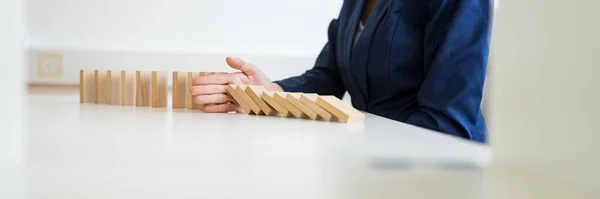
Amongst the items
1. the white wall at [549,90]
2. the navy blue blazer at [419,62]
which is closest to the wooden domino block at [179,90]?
the navy blue blazer at [419,62]

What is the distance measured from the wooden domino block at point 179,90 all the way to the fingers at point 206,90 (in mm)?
37

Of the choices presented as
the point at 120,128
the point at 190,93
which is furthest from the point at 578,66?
the point at 190,93

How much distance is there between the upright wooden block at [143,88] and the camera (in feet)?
3.52

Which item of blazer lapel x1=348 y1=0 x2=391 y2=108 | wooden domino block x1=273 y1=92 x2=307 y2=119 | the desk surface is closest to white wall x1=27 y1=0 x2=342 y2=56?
blazer lapel x1=348 y1=0 x2=391 y2=108

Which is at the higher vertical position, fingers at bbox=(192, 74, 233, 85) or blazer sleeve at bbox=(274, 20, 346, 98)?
fingers at bbox=(192, 74, 233, 85)

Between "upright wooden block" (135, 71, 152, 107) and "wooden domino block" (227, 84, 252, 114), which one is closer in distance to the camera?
"wooden domino block" (227, 84, 252, 114)

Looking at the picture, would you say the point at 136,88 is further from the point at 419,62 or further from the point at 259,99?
the point at 419,62

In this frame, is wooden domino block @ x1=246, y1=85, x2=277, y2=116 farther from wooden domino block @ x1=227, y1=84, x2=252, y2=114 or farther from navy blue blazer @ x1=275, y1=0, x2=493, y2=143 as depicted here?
navy blue blazer @ x1=275, y1=0, x2=493, y2=143

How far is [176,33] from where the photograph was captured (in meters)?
2.42

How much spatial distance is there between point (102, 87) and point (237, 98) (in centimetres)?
31

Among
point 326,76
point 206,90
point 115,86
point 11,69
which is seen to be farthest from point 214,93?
point 11,69

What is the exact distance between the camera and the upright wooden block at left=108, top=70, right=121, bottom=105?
3.65 feet

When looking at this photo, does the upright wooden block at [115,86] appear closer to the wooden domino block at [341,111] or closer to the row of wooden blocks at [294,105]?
the row of wooden blocks at [294,105]

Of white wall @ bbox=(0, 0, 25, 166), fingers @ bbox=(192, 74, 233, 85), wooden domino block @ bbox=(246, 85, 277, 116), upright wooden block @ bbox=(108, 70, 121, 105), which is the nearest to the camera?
white wall @ bbox=(0, 0, 25, 166)
